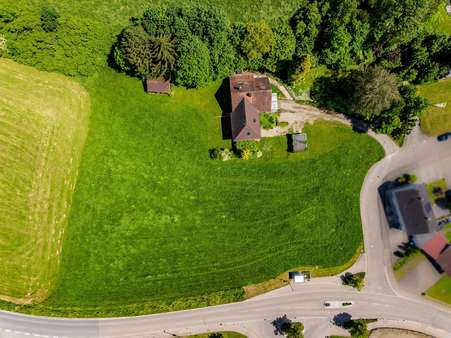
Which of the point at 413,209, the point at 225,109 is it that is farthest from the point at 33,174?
the point at 413,209

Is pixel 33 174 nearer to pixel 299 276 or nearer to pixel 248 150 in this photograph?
pixel 248 150

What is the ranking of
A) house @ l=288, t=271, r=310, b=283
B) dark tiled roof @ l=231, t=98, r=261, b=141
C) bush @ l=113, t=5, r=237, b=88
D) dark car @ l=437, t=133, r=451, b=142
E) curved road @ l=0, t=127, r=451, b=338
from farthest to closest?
dark car @ l=437, t=133, r=451, b=142 → house @ l=288, t=271, r=310, b=283 → dark tiled roof @ l=231, t=98, r=261, b=141 → curved road @ l=0, t=127, r=451, b=338 → bush @ l=113, t=5, r=237, b=88

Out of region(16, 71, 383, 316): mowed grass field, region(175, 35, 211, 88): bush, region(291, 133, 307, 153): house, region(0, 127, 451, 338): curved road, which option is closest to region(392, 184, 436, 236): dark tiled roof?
region(0, 127, 451, 338): curved road

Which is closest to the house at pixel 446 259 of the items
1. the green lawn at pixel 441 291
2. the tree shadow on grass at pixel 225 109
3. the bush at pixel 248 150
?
the green lawn at pixel 441 291

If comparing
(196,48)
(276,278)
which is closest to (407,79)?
(196,48)

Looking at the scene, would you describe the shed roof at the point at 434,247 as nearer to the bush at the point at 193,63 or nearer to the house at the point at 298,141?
the house at the point at 298,141

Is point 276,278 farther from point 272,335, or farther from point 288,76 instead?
point 288,76

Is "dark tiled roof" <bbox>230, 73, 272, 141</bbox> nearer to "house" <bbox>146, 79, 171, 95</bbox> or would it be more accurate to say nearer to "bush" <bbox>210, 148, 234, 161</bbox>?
"bush" <bbox>210, 148, 234, 161</bbox>
